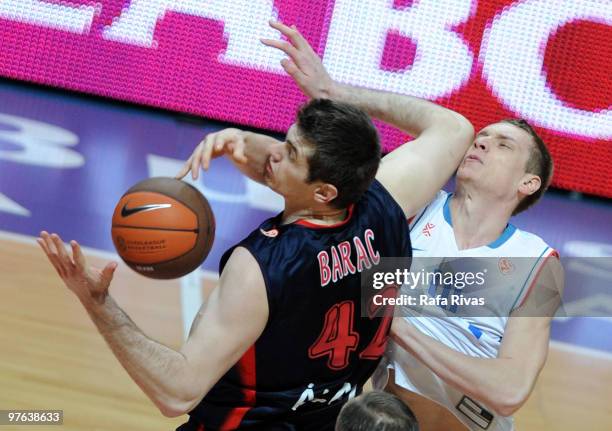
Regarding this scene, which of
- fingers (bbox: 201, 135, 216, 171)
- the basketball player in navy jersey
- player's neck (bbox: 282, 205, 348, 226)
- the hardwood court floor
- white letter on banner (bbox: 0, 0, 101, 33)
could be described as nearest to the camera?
the basketball player in navy jersey

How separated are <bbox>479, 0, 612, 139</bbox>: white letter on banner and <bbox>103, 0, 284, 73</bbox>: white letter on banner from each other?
6.00ft

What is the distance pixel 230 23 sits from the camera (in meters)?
8.12

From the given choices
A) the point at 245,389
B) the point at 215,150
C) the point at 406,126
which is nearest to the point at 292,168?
the point at 215,150

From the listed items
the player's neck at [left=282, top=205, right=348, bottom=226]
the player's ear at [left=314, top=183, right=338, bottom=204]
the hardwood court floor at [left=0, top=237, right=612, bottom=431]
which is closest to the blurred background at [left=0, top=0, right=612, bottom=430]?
the hardwood court floor at [left=0, top=237, right=612, bottom=431]

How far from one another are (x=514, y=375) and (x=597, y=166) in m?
5.18

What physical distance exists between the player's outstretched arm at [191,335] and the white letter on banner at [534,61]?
567cm

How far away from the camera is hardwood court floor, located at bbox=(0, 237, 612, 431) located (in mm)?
4172

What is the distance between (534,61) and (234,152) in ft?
18.6

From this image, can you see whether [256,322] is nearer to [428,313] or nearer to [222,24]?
[428,313]

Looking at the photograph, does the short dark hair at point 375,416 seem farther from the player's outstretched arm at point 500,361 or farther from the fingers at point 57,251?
the fingers at point 57,251

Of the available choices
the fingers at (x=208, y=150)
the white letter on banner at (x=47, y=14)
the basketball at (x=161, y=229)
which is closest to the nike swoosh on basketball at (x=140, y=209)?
the basketball at (x=161, y=229)

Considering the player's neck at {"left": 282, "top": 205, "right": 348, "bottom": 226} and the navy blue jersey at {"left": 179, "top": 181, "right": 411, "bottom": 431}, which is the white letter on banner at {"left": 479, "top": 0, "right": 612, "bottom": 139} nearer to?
the navy blue jersey at {"left": 179, "top": 181, "right": 411, "bottom": 431}

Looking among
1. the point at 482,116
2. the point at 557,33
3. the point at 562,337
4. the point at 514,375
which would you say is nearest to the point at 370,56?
the point at 482,116

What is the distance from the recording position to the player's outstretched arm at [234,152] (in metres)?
2.78
